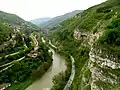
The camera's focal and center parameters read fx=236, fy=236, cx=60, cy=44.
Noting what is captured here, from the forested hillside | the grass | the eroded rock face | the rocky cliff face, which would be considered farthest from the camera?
the forested hillside

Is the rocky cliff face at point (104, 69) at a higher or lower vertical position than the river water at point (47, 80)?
higher

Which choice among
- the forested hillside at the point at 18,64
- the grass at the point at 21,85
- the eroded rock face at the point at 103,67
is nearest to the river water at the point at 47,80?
the grass at the point at 21,85

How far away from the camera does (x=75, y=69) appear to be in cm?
5388

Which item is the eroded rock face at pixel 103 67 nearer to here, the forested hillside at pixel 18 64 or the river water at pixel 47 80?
the river water at pixel 47 80

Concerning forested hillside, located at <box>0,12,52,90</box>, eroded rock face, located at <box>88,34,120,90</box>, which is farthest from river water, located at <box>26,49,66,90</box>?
eroded rock face, located at <box>88,34,120,90</box>

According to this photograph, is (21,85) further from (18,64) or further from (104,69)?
(104,69)

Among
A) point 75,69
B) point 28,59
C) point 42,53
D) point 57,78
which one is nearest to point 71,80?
point 57,78

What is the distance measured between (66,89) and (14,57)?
24.5m

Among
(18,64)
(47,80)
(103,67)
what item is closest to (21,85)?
(47,80)

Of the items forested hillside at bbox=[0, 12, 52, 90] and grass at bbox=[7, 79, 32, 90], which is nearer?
grass at bbox=[7, 79, 32, 90]

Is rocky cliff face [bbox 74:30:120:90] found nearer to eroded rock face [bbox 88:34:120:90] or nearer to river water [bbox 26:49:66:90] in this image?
eroded rock face [bbox 88:34:120:90]

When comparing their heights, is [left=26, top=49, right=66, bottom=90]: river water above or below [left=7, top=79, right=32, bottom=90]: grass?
below

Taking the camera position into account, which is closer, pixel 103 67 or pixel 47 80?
pixel 103 67

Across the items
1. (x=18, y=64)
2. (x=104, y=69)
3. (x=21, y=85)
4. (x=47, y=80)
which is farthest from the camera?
(x=18, y=64)
